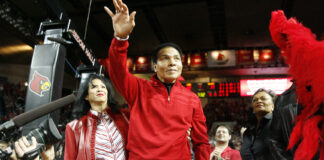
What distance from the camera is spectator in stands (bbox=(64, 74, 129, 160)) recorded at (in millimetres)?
1944

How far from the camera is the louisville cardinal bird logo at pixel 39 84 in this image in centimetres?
242

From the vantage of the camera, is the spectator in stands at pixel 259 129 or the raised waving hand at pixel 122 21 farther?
the spectator in stands at pixel 259 129

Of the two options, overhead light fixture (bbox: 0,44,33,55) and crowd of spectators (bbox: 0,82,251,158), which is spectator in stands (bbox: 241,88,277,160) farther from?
overhead light fixture (bbox: 0,44,33,55)

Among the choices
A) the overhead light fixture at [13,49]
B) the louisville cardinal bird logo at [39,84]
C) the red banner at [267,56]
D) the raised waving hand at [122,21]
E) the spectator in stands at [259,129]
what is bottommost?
the spectator in stands at [259,129]

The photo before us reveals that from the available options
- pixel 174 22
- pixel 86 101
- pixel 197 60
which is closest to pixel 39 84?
pixel 86 101

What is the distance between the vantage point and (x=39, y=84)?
2.45m

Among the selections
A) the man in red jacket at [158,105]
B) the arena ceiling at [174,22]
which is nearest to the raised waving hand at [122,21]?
the man in red jacket at [158,105]

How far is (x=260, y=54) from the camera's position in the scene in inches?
435

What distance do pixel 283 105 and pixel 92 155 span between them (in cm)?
132

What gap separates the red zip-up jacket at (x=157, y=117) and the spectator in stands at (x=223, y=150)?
6.18 ft

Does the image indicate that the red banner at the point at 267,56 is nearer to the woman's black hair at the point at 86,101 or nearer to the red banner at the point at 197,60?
the red banner at the point at 197,60

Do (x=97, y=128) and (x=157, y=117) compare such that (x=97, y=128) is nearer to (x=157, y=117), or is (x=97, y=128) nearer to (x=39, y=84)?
(x=157, y=117)

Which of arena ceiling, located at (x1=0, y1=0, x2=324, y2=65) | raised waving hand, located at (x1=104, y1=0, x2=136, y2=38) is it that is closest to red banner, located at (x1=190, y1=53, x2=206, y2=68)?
arena ceiling, located at (x1=0, y1=0, x2=324, y2=65)

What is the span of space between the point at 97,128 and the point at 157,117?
2.04ft
